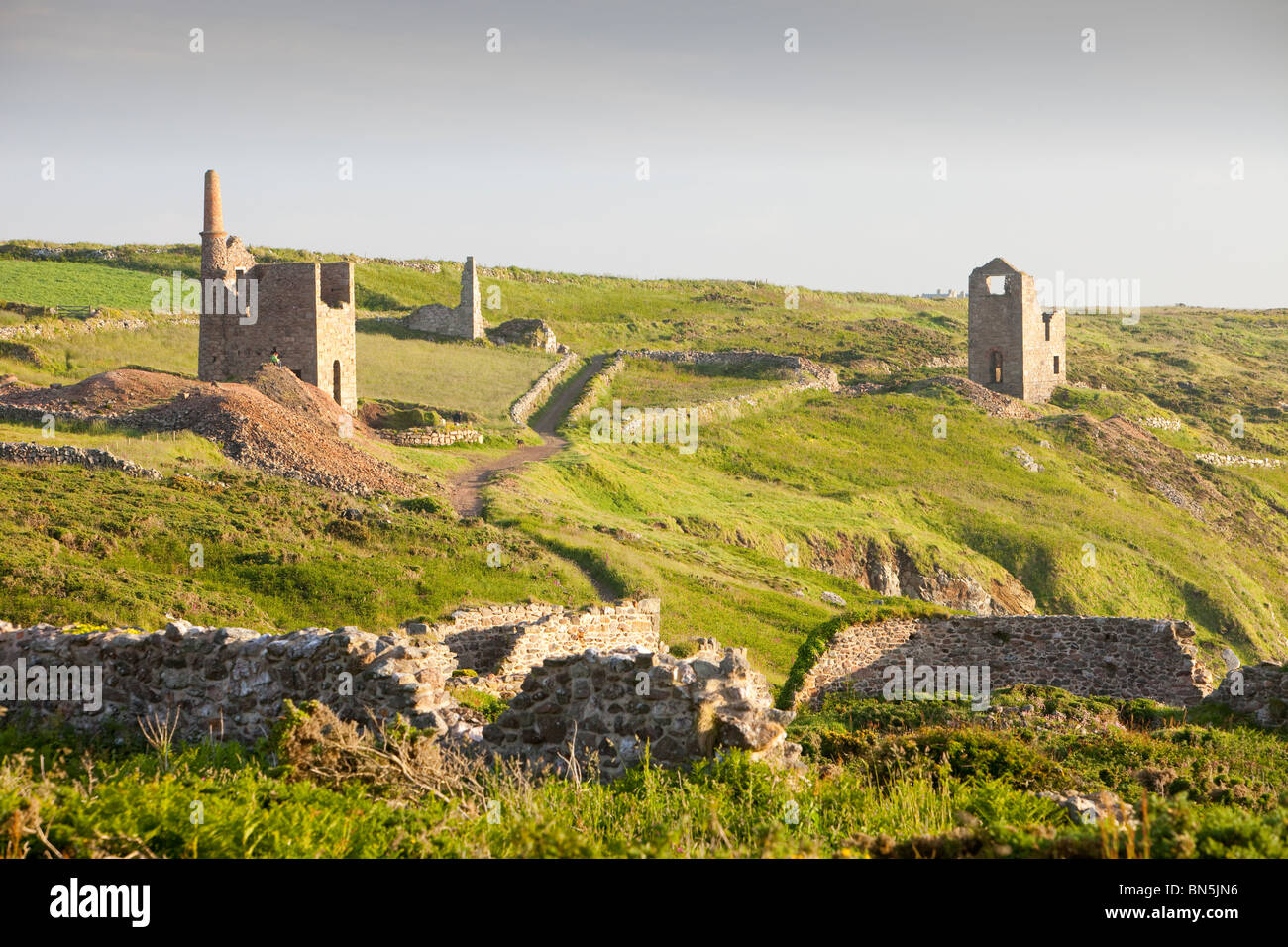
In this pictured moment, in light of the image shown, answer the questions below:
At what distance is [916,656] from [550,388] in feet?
111

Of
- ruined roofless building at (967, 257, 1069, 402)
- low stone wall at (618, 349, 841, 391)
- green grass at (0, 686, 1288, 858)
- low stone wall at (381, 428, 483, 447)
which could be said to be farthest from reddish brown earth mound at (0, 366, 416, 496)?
ruined roofless building at (967, 257, 1069, 402)

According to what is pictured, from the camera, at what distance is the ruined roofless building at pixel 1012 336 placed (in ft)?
196

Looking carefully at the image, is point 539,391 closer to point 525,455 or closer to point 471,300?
point 525,455

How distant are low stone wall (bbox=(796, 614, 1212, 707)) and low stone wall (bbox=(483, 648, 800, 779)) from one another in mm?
9688

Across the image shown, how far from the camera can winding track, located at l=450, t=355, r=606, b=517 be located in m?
31.5

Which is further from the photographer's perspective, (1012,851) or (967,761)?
(967,761)

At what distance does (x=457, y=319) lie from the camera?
6372 cm

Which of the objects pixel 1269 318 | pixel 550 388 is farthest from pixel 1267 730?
pixel 1269 318

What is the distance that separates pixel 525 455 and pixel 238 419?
36.6 feet

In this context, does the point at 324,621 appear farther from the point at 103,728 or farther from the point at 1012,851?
the point at 1012,851

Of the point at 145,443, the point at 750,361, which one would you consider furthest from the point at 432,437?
the point at 750,361

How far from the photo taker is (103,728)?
11.4m
